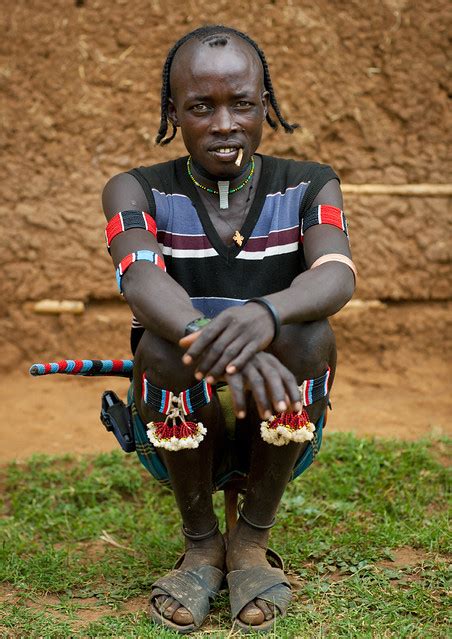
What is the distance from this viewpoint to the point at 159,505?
4301mm

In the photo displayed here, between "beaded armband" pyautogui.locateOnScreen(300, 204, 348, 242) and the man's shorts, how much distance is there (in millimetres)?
609

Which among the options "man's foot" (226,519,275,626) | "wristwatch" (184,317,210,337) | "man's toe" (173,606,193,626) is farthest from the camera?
"man's foot" (226,519,275,626)

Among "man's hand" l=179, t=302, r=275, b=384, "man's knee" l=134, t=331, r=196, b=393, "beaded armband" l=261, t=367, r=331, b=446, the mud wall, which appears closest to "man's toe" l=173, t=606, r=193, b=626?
A: "beaded armband" l=261, t=367, r=331, b=446

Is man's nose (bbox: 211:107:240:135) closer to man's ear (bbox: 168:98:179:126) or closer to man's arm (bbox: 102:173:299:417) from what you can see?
man's ear (bbox: 168:98:179:126)

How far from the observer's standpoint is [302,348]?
2941 mm

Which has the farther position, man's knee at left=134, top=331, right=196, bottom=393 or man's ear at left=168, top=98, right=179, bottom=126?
man's ear at left=168, top=98, right=179, bottom=126

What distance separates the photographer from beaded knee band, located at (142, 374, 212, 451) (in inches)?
115

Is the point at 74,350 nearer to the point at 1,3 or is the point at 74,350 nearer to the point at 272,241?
the point at 1,3

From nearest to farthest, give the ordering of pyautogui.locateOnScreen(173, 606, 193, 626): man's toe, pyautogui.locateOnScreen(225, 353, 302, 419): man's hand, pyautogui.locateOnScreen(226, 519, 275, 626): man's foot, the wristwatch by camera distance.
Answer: pyautogui.locateOnScreen(225, 353, 302, 419): man's hand
the wristwatch
pyautogui.locateOnScreen(173, 606, 193, 626): man's toe
pyautogui.locateOnScreen(226, 519, 275, 626): man's foot

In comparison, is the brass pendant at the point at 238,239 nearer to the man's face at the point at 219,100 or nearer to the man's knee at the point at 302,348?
the man's face at the point at 219,100

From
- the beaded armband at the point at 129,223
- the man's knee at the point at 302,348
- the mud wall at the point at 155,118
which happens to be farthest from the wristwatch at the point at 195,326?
the mud wall at the point at 155,118

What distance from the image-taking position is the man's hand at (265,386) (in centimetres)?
264

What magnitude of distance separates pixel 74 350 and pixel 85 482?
1374 mm

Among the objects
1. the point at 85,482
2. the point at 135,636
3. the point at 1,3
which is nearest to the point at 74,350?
the point at 85,482
